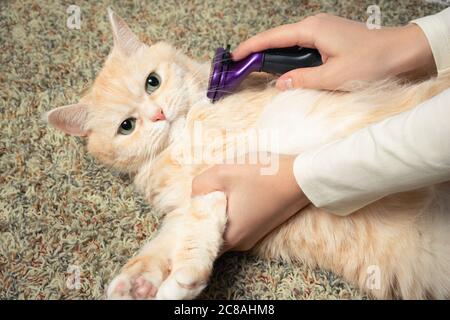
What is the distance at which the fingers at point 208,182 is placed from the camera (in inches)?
38.6

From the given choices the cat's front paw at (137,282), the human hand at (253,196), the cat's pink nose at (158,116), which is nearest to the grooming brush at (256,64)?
the cat's pink nose at (158,116)

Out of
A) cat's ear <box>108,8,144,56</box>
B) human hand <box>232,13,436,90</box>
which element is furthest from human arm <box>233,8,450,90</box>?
cat's ear <box>108,8,144,56</box>

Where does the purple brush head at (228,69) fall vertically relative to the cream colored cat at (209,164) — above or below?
above

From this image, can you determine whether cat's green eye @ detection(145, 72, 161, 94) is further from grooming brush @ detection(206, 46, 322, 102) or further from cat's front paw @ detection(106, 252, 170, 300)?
cat's front paw @ detection(106, 252, 170, 300)

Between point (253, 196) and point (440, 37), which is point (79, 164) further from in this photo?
point (440, 37)

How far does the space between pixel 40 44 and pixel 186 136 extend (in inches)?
29.6

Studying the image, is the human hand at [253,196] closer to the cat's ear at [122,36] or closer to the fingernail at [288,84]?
the fingernail at [288,84]

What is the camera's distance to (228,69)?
1.11 meters

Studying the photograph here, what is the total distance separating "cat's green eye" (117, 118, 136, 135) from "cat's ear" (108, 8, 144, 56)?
20cm

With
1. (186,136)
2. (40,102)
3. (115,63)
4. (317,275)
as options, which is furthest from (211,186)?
(40,102)

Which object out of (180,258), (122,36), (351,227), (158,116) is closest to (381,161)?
(351,227)

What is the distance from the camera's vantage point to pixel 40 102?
1.38 metres

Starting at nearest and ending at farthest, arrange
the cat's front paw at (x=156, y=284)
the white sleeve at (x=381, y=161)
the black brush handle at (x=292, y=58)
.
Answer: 1. the white sleeve at (x=381, y=161)
2. the cat's front paw at (x=156, y=284)
3. the black brush handle at (x=292, y=58)
